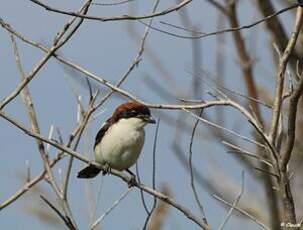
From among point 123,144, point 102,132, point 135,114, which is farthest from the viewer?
point 102,132

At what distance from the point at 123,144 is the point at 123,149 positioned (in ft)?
0.12

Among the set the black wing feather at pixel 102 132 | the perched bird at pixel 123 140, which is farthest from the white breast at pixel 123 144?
the black wing feather at pixel 102 132

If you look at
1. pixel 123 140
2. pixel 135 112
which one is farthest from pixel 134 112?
pixel 123 140

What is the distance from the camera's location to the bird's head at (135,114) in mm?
6105

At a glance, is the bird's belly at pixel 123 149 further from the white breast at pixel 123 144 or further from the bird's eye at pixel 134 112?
the bird's eye at pixel 134 112

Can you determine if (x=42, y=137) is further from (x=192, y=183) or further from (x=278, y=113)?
(x=278, y=113)

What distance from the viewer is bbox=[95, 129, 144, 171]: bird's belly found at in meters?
6.03

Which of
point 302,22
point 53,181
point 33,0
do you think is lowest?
point 53,181

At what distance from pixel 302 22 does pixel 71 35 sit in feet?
3.08

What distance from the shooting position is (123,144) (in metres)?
6.03

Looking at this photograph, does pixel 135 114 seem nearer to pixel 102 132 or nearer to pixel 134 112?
pixel 134 112

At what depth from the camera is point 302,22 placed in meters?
3.10

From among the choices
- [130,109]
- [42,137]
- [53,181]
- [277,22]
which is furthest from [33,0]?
[130,109]

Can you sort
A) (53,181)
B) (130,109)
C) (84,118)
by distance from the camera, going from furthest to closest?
(130,109) → (84,118) → (53,181)
